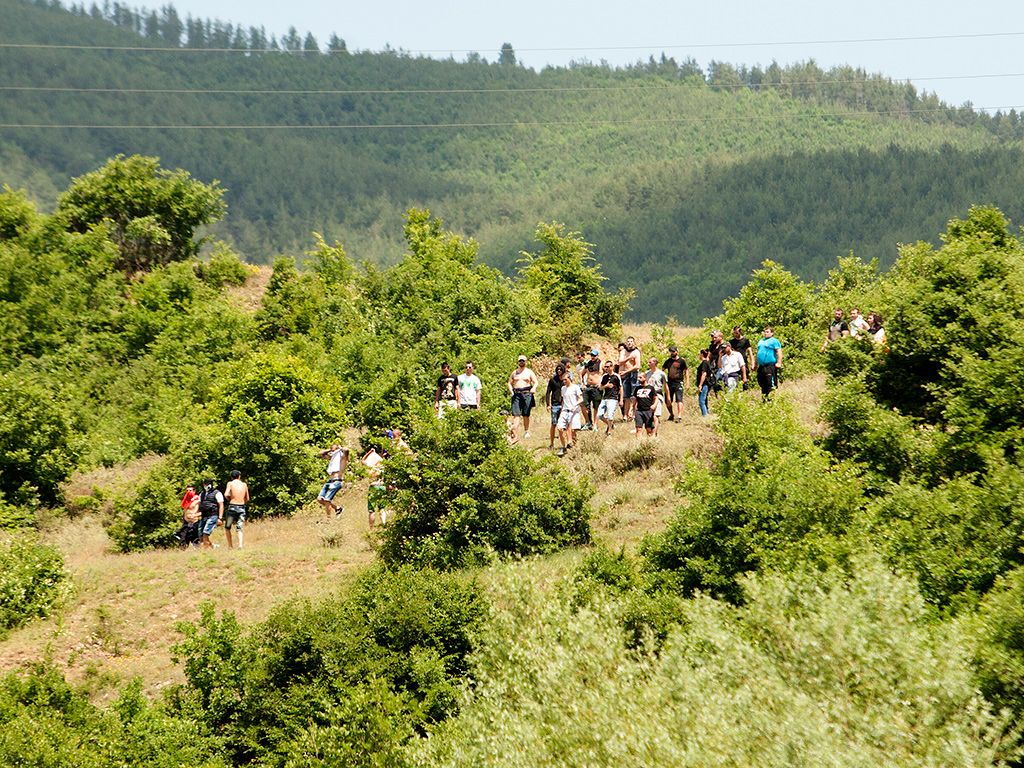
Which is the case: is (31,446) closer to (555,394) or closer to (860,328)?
(555,394)

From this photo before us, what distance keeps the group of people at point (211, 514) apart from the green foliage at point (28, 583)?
97.9 inches

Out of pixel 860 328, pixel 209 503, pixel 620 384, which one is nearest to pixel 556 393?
pixel 620 384

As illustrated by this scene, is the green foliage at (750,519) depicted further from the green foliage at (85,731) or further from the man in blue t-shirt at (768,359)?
the green foliage at (85,731)

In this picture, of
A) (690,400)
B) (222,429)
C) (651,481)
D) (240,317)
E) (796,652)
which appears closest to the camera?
(796,652)

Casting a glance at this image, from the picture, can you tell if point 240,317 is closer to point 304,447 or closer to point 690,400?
point 304,447

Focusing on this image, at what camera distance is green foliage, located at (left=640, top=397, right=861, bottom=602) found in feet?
43.9

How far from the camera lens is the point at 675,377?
2030 cm

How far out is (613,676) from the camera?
10742mm

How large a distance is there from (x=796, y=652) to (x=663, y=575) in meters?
3.66

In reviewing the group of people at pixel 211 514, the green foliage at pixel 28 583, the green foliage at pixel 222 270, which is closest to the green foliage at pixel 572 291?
the green foliage at pixel 222 270

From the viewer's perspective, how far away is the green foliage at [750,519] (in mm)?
13391

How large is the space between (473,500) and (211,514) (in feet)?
19.3

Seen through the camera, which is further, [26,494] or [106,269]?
[106,269]

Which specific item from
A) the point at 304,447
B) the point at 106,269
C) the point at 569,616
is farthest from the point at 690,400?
the point at 106,269
